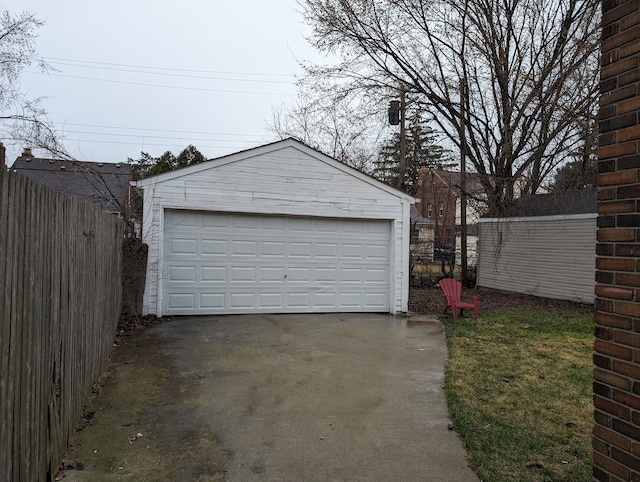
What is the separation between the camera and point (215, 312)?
913 cm

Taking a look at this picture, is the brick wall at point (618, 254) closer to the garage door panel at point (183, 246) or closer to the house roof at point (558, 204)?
the garage door panel at point (183, 246)

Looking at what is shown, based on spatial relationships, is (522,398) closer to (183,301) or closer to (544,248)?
(183,301)

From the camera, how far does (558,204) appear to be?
13.5m

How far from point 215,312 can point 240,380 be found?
428 centimetres

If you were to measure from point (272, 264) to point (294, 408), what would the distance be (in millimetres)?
5357

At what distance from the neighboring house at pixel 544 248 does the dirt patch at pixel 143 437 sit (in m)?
10.8

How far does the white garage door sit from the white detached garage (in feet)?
0.07

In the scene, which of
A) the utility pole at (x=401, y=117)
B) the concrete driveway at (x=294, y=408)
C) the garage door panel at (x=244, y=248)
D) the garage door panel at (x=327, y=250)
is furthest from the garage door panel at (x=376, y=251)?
the utility pole at (x=401, y=117)

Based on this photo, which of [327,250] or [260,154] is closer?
[260,154]

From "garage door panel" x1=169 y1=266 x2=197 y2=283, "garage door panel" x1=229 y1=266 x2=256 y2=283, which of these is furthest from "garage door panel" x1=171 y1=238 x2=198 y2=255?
"garage door panel" x1=229 y1=266 x2=256 y2=283

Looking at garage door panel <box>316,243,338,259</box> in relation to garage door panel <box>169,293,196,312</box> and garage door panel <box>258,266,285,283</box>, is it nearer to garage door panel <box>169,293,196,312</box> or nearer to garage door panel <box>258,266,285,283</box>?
garage door panel <box>258,266,285,283</box>

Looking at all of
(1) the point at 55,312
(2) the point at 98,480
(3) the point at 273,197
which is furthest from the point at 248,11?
(2) the point at 98,480

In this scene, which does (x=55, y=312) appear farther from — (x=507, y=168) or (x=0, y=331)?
(x=507, y=168)

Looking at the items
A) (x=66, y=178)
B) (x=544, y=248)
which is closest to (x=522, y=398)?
(x=544, y=248)
